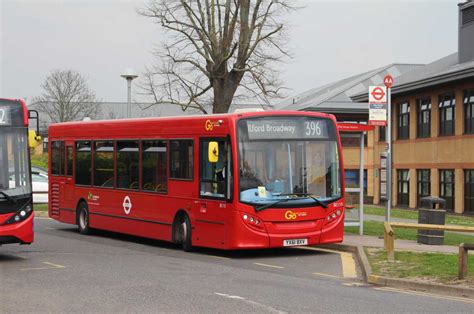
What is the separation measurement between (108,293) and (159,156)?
6.90 metres

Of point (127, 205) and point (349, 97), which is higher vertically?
point (349, 97)

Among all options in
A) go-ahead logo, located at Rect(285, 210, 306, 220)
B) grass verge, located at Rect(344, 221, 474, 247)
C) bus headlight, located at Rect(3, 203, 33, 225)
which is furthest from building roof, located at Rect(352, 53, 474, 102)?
bus headlight, located at Rect(3, 203, 33, 225)

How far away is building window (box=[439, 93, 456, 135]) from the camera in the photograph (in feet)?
118

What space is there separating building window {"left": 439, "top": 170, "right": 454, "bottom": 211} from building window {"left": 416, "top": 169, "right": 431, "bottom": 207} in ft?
4.32

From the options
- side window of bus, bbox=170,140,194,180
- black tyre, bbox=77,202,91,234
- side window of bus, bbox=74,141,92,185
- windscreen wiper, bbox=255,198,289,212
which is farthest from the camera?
black tyre, bbox=77,202,91,234

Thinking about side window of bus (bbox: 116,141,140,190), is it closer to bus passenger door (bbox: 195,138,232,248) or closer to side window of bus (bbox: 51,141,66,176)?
bus passenger door (bbox: 195,138,232,248)

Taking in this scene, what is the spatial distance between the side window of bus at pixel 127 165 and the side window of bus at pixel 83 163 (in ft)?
5.37

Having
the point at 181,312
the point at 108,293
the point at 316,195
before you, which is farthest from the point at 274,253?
the point at 181,312

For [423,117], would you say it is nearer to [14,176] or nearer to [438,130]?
[438,130]

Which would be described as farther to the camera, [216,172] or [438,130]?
[438,130]

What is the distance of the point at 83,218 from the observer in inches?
794

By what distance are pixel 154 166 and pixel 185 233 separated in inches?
75.9

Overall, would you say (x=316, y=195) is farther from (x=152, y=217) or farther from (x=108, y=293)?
(x=108, y=293)

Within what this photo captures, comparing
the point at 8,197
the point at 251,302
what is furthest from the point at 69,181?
the point at 251,302
